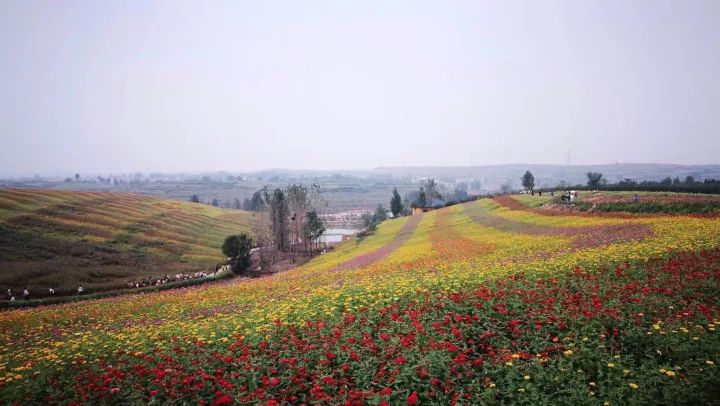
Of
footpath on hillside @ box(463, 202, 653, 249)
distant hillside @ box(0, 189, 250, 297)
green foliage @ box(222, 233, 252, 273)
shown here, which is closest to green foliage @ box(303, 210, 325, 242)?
distant hillside @ box(0, 189, 250, 297)

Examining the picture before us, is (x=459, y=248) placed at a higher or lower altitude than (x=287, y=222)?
higher

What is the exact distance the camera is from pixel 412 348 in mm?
9586

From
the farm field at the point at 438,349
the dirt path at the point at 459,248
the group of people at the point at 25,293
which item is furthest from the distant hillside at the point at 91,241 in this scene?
the farm field at the point at 438,349

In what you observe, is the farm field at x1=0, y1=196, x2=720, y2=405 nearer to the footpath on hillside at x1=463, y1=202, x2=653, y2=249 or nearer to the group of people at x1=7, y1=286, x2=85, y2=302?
the footpath on hillside at x1=463, y1=202, x2=653, y2=249

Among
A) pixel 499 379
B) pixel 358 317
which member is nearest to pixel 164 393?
pixel 358 317

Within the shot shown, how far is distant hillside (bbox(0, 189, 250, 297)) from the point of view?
183 feet

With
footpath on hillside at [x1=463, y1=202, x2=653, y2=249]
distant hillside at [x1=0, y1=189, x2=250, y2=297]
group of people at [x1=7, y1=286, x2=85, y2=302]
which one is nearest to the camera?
footpath on hillside at [x1=463, y1=202, x2=653, y2=249]

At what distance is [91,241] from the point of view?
239 ft

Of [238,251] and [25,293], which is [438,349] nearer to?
[25,293]

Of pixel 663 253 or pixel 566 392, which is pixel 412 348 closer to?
pixel 566 392

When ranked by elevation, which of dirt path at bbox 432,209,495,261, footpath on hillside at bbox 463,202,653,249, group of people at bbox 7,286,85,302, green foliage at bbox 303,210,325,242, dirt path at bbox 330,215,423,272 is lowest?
group of people at bbox 7,286,85,302

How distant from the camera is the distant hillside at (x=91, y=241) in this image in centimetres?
5584

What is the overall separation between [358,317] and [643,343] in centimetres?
732

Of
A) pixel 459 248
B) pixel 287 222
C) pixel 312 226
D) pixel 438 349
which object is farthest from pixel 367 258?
pixel 287 222
